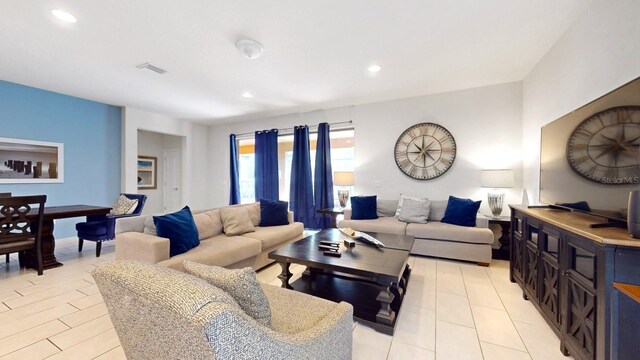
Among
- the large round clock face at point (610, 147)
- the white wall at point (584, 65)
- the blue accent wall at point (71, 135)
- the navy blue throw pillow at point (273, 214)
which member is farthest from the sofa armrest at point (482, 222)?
the blue accent wall at point (71, 135)

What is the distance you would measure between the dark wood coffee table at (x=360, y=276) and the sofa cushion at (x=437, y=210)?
4.62 feet

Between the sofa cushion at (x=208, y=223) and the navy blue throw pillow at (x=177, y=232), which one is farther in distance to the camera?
the sofa cushion at (x=208, y=223)

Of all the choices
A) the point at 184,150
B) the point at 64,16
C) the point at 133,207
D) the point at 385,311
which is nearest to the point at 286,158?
the point at 184,150

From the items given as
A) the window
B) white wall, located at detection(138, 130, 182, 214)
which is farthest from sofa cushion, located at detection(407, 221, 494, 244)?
white wall, located at detection(138, 130, 182, 214)

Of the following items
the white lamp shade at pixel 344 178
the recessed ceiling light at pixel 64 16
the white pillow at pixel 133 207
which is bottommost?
the white pillow at pixel 133 207

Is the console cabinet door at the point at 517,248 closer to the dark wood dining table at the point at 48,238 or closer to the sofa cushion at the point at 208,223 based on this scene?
the sofa cushion at the point at 208,223

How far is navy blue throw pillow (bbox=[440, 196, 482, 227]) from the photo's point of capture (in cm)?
359

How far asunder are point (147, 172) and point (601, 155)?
8326mm

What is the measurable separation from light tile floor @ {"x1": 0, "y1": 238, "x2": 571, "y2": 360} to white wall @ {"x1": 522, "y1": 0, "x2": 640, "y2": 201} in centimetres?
176

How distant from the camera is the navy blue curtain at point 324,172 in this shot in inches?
204

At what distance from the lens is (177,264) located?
224 centimetres

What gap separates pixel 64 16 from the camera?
2.31 m

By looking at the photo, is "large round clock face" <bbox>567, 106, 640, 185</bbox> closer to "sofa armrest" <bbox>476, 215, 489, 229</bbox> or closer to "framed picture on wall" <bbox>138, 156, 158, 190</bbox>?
"sofa armrest" <bbox>476, 215, 489, 229</bbox>

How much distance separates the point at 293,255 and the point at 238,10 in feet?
7.27
